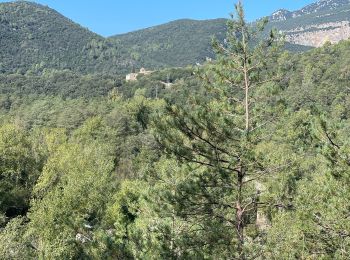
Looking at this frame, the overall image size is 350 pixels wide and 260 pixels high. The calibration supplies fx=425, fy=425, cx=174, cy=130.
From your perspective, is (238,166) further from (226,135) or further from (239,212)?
(239,212)

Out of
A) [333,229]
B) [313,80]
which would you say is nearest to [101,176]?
[333,229]

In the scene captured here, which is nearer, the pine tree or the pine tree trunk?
the pine tree

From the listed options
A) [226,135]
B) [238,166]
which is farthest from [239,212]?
[226,135]

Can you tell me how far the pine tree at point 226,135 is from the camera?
32.9 feet

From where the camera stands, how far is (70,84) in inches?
5005

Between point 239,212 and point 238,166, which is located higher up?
point 238,166

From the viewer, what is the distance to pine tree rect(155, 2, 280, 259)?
10031mm

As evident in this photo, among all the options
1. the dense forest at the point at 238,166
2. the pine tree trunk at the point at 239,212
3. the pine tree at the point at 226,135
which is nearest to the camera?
the dense forest at the point at 238,166

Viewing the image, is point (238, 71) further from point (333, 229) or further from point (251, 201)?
point (333, 229)

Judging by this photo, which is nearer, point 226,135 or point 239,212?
point 226,135

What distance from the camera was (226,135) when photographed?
10.4m

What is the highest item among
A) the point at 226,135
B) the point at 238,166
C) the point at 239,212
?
the point at 226,135

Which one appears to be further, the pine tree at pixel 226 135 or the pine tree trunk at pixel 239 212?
the pine tree trunk at pixel 239 212

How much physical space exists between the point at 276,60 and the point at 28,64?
624ft
